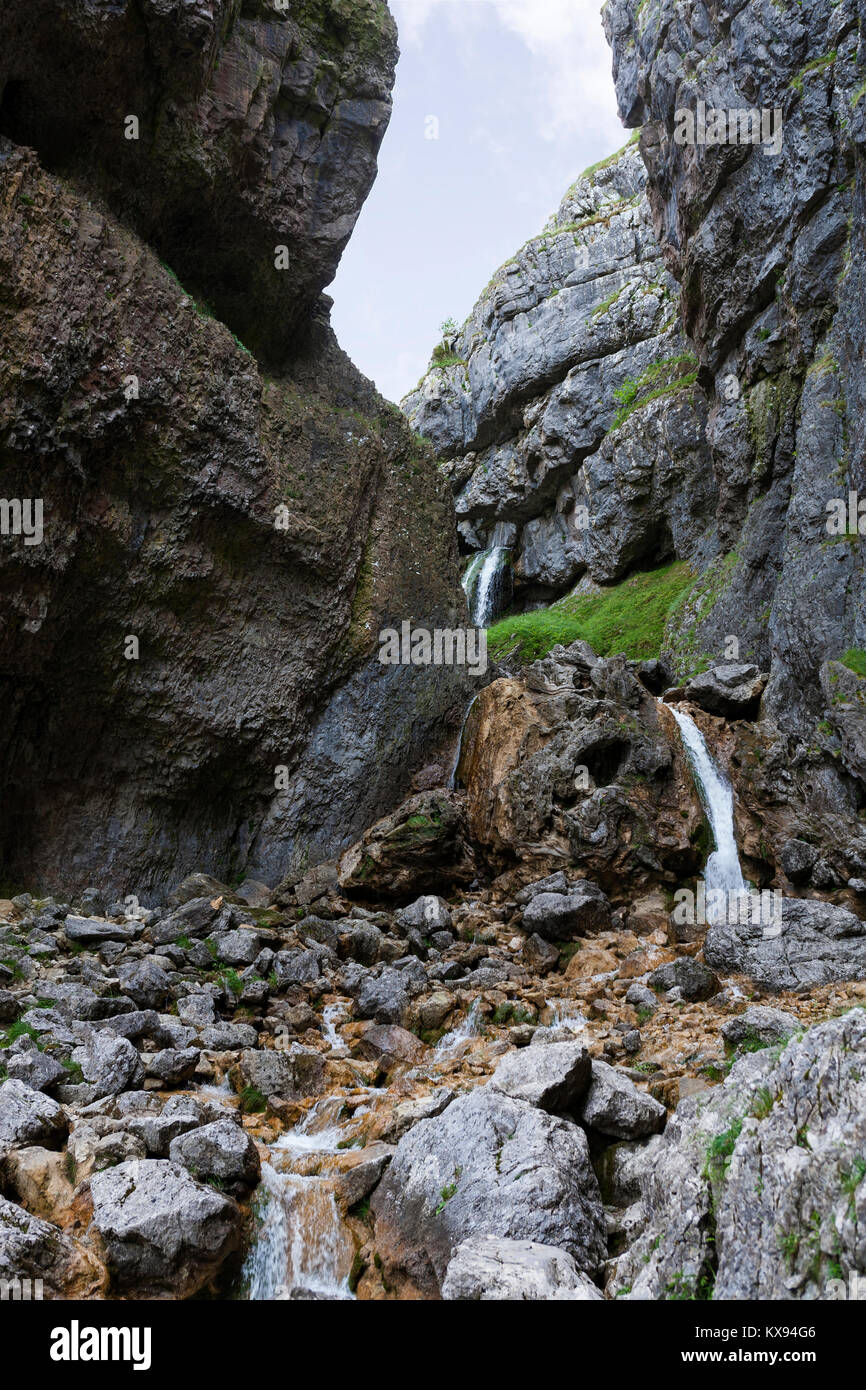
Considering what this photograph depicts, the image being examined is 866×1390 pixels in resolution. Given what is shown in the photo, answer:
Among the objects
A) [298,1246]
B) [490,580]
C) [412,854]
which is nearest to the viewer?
[298,1246]

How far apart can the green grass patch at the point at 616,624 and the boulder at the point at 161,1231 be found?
2275 centimetres

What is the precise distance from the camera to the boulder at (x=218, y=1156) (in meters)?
5.60

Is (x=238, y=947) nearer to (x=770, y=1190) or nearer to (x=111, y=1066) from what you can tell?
(x=111, y=1066)

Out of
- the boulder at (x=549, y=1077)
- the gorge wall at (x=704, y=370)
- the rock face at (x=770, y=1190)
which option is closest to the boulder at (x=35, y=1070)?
the boulder at (x=549, y=1077)

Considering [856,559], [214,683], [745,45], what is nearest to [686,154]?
[745,45]

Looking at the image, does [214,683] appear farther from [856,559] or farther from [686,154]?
[686,154]

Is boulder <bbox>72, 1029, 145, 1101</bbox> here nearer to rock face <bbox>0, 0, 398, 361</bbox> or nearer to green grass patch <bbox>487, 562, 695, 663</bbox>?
rock face <bbox>0, 0, 398, 361</bbox>

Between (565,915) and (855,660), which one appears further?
(855,660)

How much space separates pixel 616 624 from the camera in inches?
1106

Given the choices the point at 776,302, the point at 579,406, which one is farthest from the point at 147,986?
the point at 579,406

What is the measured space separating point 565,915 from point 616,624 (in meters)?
17.7

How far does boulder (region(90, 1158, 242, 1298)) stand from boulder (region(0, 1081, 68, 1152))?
3.11 feet

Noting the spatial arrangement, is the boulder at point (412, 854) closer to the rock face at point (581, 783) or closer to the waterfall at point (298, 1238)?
the rock face at point (581, 783)

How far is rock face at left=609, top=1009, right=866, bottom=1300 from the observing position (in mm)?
2916
